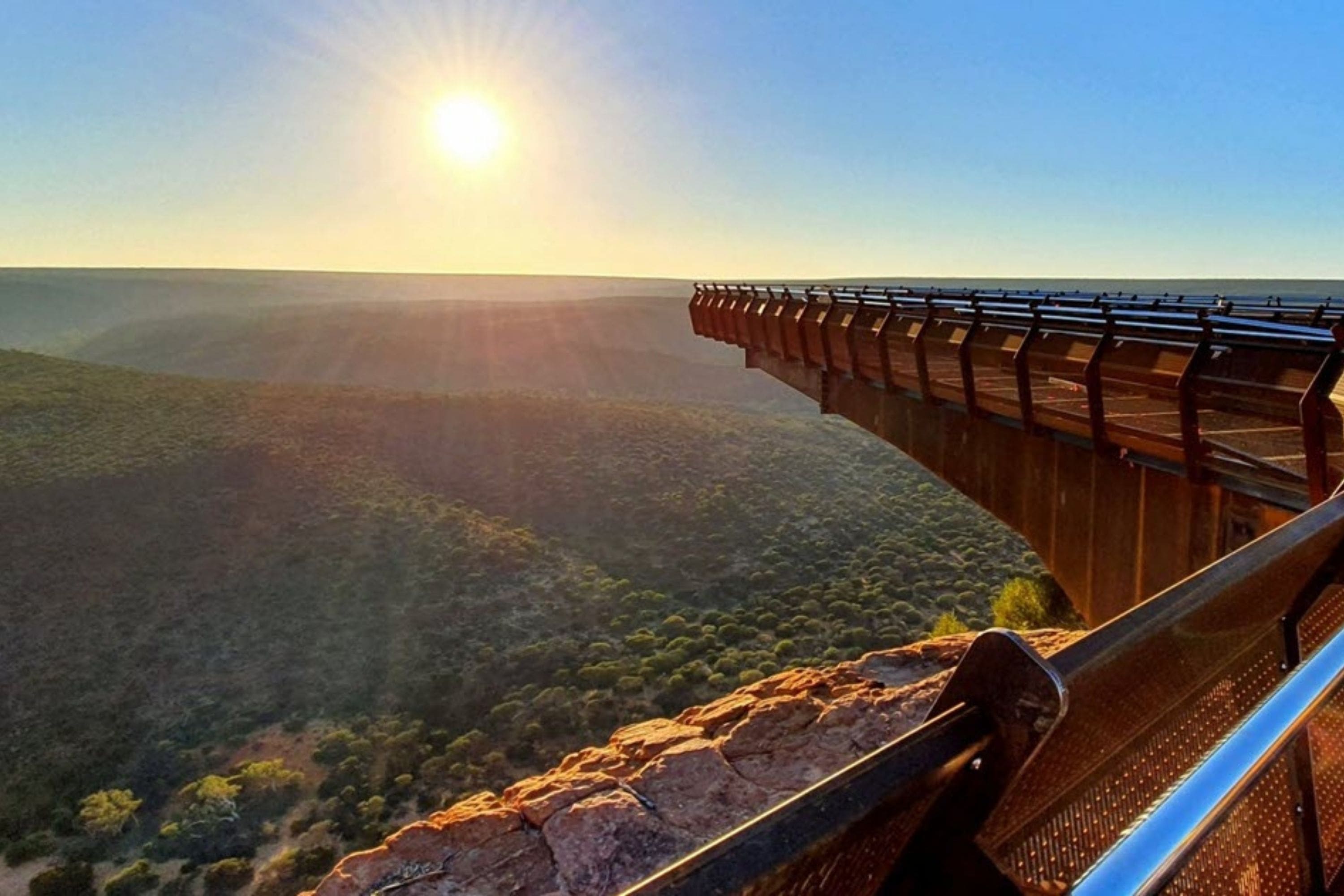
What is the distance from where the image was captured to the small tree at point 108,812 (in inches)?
918

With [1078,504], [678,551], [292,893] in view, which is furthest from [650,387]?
[1078,504]

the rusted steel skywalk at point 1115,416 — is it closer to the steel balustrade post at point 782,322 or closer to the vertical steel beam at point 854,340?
the vertical steel beam at point 854,340

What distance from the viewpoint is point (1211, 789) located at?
136 cm

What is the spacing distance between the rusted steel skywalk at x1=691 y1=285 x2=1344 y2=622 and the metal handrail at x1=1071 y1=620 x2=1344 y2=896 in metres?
4.38

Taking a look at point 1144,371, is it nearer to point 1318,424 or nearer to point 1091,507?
point 1318,424

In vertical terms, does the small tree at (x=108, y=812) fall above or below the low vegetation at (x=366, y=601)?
below

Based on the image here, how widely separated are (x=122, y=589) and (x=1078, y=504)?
1746 inches

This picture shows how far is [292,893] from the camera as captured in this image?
20.1 metres

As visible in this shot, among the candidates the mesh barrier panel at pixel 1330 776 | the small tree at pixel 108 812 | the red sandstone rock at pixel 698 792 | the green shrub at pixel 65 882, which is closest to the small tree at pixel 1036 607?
the red sandstone rock at pixel 698 792

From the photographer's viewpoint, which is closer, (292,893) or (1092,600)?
(1092,600)

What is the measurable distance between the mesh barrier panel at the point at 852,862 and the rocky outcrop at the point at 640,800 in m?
5.65

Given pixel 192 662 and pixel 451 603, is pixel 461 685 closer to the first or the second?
pixel 451 603

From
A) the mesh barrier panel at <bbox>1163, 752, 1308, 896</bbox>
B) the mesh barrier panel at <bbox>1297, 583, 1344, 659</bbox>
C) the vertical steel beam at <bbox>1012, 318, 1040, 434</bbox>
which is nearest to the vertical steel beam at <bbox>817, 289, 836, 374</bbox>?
the vertical steel beam at <bbox>1012, 318, 1040, 434</bbox>

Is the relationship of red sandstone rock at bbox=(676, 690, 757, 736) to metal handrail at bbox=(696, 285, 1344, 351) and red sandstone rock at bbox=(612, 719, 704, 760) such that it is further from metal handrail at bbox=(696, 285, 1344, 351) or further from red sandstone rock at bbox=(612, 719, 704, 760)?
metal handrail at bbox=(696, 285, 1344, 351)
